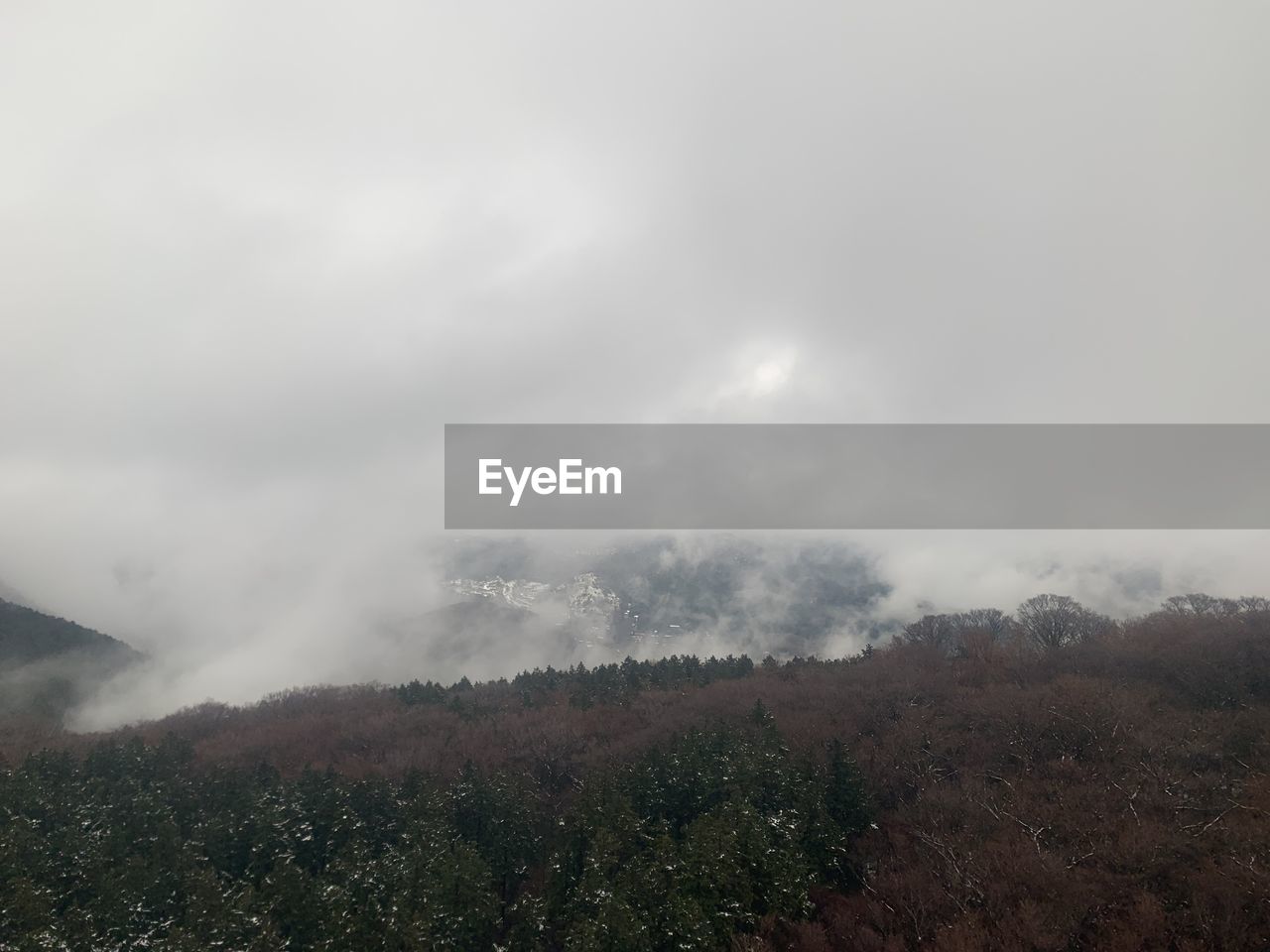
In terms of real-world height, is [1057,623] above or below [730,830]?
above

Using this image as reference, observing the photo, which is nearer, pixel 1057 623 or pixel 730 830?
pixel 730 830

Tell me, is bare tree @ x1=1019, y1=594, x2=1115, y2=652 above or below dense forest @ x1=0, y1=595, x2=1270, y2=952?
above

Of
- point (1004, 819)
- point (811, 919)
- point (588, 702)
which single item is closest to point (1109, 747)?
point (1004, 819)

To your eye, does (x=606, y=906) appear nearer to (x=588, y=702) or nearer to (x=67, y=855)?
(x=67, y=855)

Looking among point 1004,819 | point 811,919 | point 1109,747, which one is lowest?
point 811,919

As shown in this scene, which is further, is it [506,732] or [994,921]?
[506,732]

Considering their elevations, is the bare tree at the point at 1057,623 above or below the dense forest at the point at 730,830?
above

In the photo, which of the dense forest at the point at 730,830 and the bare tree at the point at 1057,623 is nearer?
the dense forest at the point at 730,830

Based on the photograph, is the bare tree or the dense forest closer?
the dense forest
